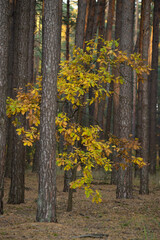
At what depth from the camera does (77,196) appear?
10875 millimetres

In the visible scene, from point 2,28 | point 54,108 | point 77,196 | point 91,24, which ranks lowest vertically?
point 77,196

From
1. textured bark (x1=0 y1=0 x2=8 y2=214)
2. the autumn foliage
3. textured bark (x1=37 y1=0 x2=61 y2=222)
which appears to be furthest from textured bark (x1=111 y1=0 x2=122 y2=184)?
textured bark (x1=0 y1=0 x2=8 y2=214)

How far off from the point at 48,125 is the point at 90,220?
2.52 meters

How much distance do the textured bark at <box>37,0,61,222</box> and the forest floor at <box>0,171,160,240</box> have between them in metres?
0.44

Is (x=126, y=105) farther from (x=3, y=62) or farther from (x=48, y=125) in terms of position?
(x=3, y=62)

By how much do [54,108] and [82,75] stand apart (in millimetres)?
947

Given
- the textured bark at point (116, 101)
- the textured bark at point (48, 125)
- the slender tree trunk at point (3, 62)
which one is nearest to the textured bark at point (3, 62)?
the slender tree trunk at point (3, 62)

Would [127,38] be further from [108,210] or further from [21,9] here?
[108,210]

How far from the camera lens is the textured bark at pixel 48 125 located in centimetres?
648

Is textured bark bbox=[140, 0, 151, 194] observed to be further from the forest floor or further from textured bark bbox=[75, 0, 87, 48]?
textured bark bbox=[75, 0, 87, 48]

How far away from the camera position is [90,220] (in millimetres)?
7258

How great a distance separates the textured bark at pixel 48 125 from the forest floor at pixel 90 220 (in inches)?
17.2

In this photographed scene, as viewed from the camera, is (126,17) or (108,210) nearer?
(108,210)

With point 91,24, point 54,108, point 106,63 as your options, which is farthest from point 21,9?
point 91,24
